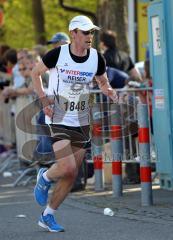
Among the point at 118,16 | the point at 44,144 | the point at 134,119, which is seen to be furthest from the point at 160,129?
the point at 118,16

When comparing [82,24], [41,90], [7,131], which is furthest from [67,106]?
[7,131]

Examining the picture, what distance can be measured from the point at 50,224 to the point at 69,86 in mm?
1390

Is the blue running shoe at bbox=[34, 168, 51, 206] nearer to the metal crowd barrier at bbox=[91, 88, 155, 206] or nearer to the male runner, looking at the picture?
the male runner

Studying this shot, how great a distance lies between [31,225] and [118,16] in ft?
38.2

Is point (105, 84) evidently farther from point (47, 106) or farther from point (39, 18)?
point (39, 18)

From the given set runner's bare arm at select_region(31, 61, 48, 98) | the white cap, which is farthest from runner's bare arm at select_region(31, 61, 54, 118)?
the white cap

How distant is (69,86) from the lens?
9.63 metres

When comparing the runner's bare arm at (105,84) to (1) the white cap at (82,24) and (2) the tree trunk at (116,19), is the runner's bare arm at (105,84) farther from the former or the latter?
(2) the tree trunk at (116,19)

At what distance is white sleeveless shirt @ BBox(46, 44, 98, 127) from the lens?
9602 millimetres

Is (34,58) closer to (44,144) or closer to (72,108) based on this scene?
(44,144)

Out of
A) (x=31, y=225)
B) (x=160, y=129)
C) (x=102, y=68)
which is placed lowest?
(x=31, y=225)

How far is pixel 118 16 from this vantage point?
829 inches

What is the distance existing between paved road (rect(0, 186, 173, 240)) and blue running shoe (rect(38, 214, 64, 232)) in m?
0.07

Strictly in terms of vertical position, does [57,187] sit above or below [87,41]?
below
